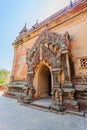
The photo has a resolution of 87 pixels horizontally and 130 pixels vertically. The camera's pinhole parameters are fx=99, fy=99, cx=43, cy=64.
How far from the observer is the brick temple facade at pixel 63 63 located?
459 cm

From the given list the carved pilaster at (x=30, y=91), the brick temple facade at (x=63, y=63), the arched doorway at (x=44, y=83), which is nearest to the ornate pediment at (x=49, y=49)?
the brick temple facade at (x=63, y=63)

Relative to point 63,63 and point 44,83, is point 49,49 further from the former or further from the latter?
point 44,83

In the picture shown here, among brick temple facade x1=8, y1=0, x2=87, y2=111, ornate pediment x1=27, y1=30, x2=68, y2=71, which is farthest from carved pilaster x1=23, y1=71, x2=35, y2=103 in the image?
ornate pediment x1=27, y1=30, x2=68, y2=71

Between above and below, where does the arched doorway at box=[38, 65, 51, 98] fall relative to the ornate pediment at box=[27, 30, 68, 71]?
below

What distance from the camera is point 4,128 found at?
2.85m

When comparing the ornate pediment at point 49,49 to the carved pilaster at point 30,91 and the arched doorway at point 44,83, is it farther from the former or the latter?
the arched doorway at point 44,83

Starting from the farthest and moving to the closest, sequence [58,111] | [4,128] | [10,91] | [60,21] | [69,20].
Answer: [10,91], [60,21], [69,20], [58,111], [4,128]

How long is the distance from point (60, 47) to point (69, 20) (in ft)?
7.03

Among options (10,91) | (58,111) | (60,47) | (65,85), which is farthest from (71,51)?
(10,91)

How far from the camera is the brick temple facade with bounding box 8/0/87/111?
459 cm

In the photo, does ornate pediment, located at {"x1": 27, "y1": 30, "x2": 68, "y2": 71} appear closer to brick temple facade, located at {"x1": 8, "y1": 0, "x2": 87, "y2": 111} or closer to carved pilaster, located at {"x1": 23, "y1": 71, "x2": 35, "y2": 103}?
brick temple facade, located at {"x1": 8, "y1": 0, "x2": 87, "y2": 111}

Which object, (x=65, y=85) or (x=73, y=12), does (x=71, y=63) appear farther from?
(x=73, y=12)

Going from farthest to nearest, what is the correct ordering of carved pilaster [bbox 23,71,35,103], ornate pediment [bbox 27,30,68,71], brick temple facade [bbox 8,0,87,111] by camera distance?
carved pilaster [bbox 23,71,35,103]
ornate pediment [bbox 27,30,68,71]
brick temple facade [bbox 8,0,87,111]

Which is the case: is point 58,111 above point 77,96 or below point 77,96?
below
